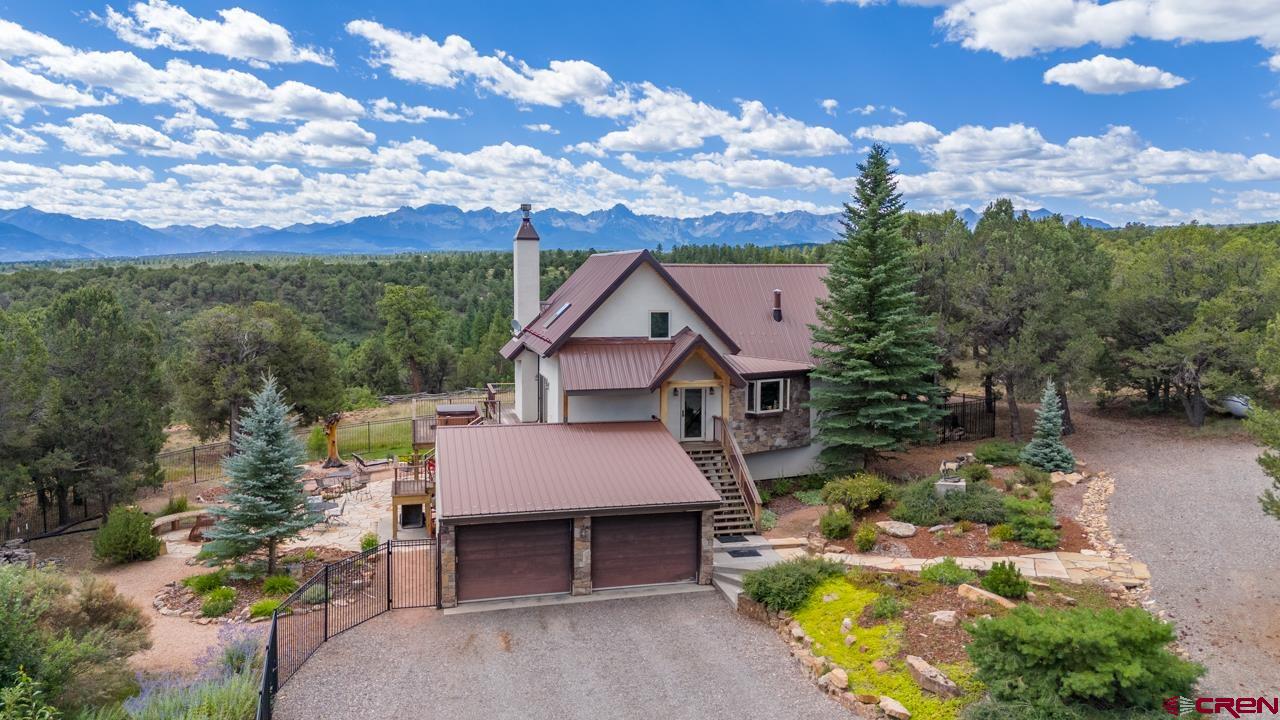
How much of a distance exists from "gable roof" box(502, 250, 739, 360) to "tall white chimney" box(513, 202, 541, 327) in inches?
26.8

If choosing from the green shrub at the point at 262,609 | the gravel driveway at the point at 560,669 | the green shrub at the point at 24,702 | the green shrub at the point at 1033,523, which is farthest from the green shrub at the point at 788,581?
the green shrub at the point at 24,702

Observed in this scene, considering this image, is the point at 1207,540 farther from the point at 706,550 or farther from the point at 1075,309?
the point at 1075,309

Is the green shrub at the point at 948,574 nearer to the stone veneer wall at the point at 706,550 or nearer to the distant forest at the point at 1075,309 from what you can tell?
the stone veneer wall at the point at 706,550

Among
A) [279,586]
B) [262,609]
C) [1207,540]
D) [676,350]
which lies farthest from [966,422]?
[262,609]

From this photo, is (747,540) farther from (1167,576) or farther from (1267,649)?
(1267,649)

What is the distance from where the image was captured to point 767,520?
63.3ft

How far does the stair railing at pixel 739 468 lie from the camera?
60.7 ft

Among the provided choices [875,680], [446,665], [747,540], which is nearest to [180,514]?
[446,665]

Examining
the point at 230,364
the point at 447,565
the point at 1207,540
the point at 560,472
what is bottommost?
the point at 447,565

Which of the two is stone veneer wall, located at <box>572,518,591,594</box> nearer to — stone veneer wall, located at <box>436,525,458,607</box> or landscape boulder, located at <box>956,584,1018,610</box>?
stone veneer wall, located at <box>436,525,458,607</box>

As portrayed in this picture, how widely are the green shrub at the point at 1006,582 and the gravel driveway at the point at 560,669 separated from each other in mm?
3688

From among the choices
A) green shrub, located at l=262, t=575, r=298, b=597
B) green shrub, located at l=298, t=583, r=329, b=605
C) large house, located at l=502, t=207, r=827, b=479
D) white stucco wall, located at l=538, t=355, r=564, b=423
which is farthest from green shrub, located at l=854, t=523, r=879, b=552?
green shrub, located at l=262, t=575, r=298, b=597

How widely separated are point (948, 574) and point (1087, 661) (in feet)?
16.7

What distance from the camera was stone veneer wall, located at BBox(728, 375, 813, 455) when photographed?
21703 mm
